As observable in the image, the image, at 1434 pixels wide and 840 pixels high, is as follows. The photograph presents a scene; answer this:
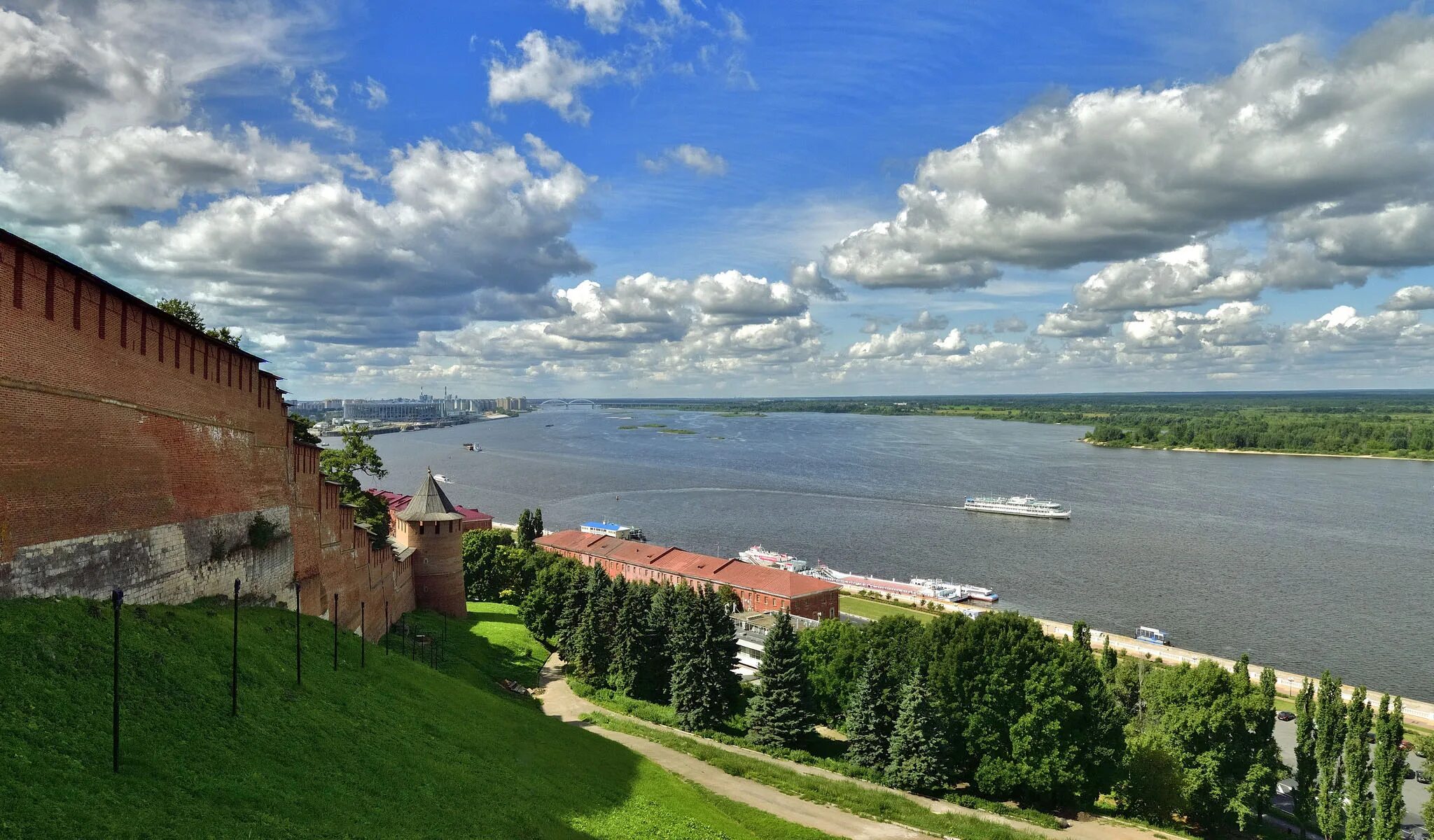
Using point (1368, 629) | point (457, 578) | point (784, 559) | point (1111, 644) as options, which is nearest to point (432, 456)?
point (784, 559)

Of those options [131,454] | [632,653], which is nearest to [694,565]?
[632,653]

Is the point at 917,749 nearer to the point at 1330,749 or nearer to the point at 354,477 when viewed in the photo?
the point at 1330,749

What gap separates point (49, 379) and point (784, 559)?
59.7 m

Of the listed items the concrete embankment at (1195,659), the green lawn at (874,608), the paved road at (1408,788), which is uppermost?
the concrete embankment at (1195,659)

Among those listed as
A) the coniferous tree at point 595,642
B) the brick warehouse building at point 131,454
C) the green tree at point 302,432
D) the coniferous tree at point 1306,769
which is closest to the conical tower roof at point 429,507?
the green tree at point 302,432

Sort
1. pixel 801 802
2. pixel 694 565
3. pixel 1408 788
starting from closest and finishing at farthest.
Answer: pixel 801 802 < pixel 1408 788 < pixel 694 565

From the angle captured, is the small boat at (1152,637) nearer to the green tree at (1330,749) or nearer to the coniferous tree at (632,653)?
the green tree at (1330,749)

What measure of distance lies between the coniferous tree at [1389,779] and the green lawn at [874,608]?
28.6 meters

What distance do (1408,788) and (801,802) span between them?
2973 centimetres

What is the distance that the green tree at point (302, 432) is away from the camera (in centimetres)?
2759

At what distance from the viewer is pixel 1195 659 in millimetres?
47938

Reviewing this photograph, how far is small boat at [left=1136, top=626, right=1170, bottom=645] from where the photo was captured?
5097 centimetres

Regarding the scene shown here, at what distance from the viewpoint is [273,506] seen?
24219 millimetres

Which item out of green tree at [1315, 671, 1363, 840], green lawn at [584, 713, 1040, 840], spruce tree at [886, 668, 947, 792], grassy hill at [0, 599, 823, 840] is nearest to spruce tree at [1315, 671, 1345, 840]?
green tree at [1315, 671, 1363, 840]
